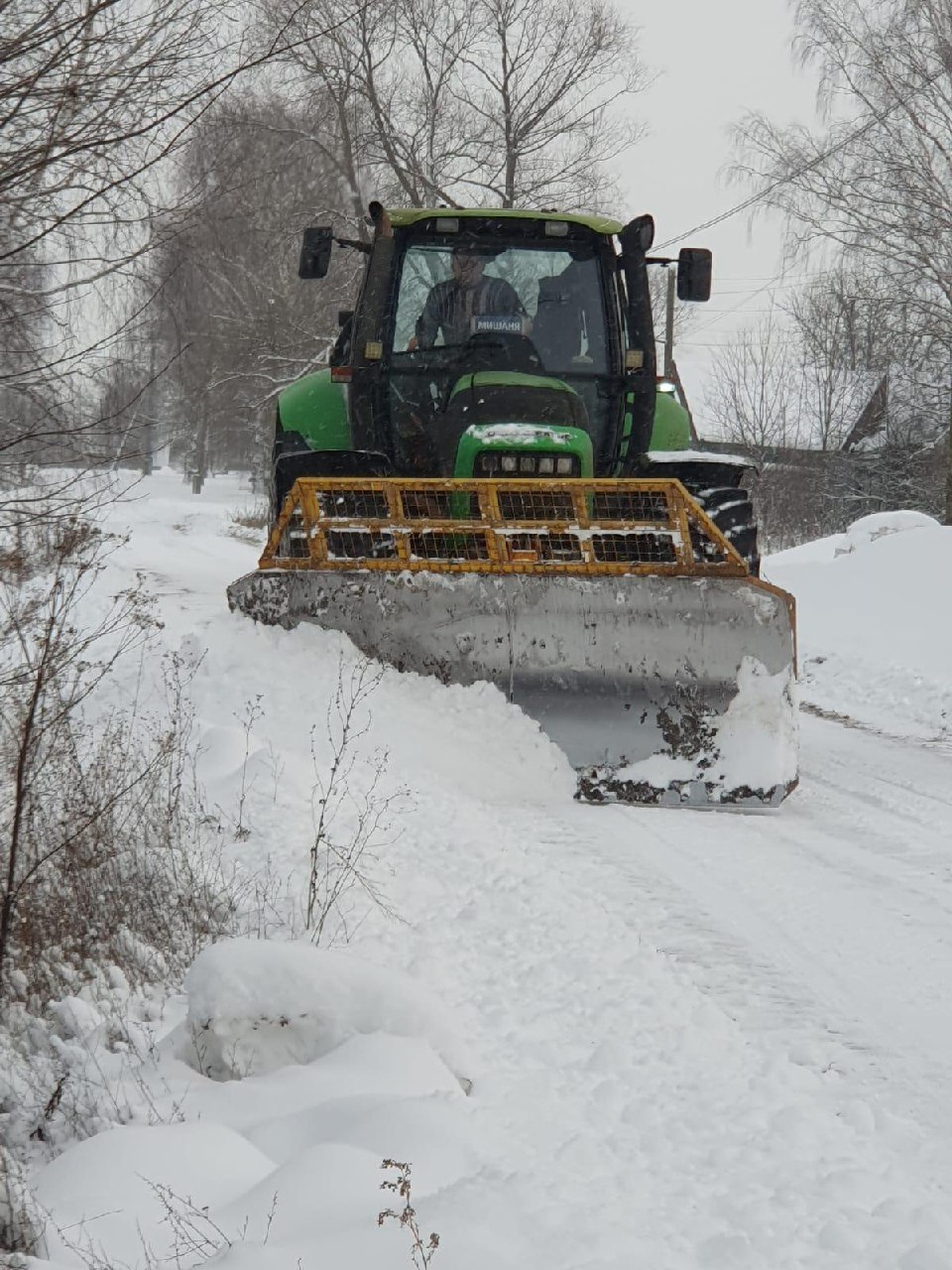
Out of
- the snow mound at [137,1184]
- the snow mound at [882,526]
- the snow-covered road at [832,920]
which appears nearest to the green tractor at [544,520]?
the snow-covered road at [832,920]

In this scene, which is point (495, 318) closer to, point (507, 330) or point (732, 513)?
point (507, 330)

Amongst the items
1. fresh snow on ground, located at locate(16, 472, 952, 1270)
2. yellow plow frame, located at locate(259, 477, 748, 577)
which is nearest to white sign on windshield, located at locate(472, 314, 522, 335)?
yellow plow frame, located at locate(259, 477, 748, 577)

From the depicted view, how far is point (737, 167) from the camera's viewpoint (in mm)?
18109

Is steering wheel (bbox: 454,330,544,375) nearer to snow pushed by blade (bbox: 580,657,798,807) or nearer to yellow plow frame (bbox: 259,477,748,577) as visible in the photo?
yellow plow frame (bbox: 259,477,748,577)

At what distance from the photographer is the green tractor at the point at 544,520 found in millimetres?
5074

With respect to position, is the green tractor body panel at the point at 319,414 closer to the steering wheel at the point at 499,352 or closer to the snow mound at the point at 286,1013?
the steering wheel at the point at 499,352

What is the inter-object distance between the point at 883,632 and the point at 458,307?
18.9 feet

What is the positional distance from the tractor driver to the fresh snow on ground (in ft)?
7.19

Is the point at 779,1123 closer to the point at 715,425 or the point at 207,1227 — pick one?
the point at 207,1227

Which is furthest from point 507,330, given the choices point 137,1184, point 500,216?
point 137,1184

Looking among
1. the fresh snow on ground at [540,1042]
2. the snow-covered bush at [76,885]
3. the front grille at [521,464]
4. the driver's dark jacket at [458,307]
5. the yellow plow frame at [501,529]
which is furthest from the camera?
the driver's dark jacket at [458,307]

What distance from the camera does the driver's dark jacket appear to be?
6.29 m

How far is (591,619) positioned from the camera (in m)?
5.15

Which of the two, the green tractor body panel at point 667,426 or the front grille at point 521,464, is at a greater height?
the green tractor body panel at point 667,426
